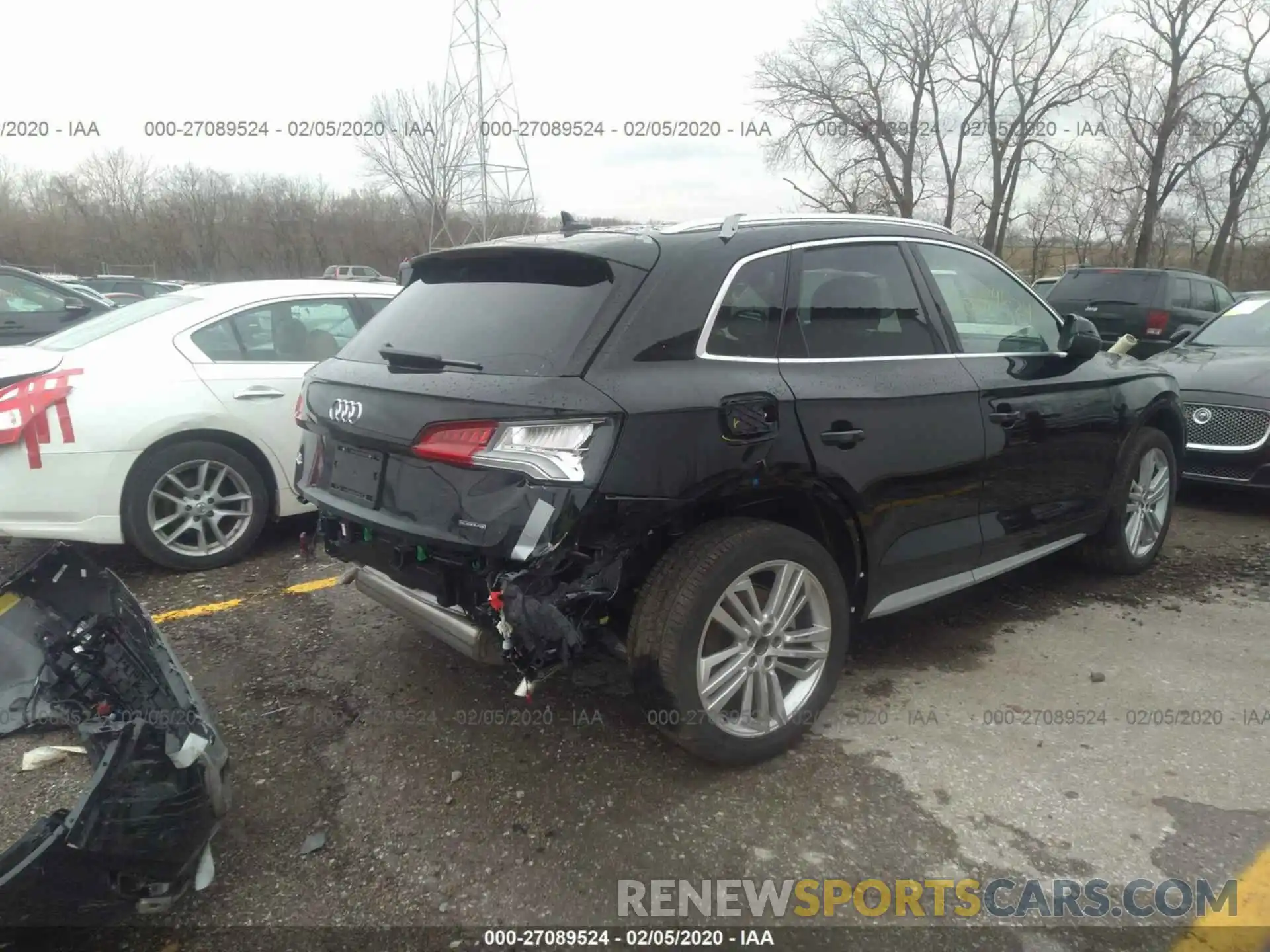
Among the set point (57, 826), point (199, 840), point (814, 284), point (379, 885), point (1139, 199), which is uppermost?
point (1139, 199)

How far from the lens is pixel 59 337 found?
498cm

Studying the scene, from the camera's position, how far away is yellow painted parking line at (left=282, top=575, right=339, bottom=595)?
14.5 ft

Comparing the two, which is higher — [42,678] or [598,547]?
[598,547]

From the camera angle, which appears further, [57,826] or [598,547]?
[598,547]

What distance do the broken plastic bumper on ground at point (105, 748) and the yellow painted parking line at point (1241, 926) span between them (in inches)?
98.6

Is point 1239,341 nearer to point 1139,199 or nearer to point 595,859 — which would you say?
point 595,859

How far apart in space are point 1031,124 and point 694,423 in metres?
29.4

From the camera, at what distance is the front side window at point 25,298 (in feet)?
30.1

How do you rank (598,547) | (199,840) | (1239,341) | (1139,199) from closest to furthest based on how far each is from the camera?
1. (199,840)
2. (598,547)
3. (1239,341)
4. (1139,199)

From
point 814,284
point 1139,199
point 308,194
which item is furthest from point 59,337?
point 308,194

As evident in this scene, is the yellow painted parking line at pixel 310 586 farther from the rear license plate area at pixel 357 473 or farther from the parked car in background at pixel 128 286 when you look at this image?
the parked car in background at pixel 128 286

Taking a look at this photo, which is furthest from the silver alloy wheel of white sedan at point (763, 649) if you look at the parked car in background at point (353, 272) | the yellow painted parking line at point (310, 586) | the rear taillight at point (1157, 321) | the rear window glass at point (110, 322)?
the parked car in background at point (353, 272)

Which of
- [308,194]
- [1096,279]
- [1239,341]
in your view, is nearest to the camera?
[1239,341]

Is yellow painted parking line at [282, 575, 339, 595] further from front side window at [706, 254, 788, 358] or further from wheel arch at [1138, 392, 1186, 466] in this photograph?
wheel arch at [1138, 392, 1186, 466]
